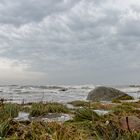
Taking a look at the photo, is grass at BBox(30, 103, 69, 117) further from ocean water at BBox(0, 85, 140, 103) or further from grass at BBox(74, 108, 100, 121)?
grass at BBox(74, 108, 100, 121)

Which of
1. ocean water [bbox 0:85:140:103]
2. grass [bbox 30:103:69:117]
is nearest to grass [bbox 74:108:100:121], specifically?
grass [bbox 30:103:69:117]

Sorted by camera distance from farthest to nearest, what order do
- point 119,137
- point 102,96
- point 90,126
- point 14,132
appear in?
point 102,96 < point 90,126 < point 14,132 < point 119,137

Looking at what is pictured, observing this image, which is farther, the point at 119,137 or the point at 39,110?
the point at 39,110

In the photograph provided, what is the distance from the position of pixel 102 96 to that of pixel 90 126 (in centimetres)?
2029

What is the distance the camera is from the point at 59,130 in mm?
5859

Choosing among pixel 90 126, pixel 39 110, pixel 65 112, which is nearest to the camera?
pixel 90 126

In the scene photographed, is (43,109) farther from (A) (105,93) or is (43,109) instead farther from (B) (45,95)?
(B) (45,95)

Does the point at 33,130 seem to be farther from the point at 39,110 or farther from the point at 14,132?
the point at 39,110

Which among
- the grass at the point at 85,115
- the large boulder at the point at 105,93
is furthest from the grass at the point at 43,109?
the large boulder at the point at 105,93

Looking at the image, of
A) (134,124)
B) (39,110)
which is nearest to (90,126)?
(134,124)

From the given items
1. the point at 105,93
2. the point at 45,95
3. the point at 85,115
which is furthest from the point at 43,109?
the point at 45,95

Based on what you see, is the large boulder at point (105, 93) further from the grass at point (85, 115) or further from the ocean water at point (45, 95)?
the grass at point (85, 115)

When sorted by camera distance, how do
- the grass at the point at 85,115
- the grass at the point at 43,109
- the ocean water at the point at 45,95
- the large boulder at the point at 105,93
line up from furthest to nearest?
the large boulder at the point at 105,93
the ocean water at the point at 45,95
the grass at the point at 43,109
the grass at the point at 85,115

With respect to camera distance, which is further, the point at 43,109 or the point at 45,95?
the point at 45,95
